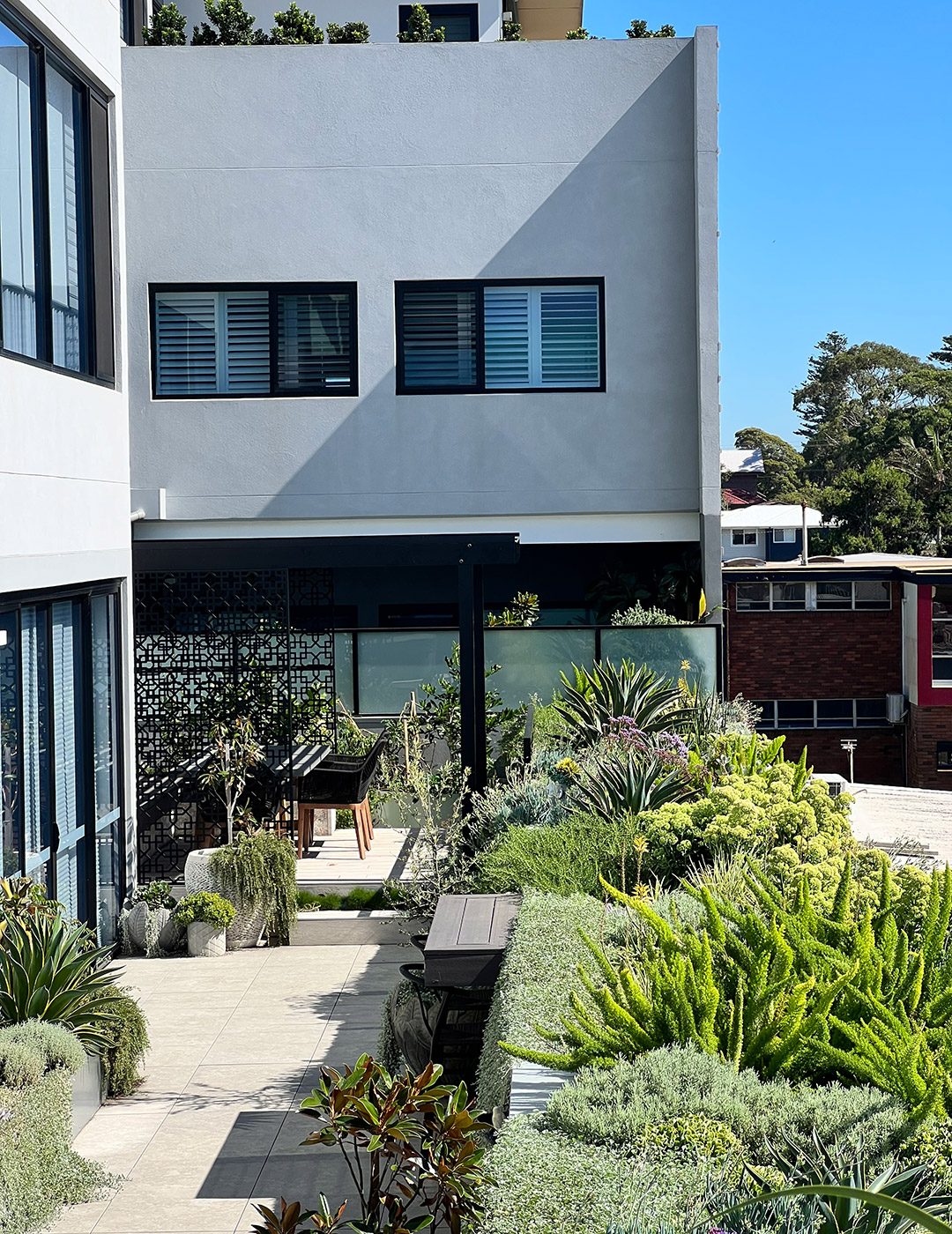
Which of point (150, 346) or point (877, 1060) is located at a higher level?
point (150, 346)

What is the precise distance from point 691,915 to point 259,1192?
2.44m

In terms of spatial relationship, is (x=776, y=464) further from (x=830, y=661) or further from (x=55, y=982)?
(x=55, y=982)

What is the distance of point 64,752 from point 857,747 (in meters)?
29.2

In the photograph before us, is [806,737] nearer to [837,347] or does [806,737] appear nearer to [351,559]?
[351,559]

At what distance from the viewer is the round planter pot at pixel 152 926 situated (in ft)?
33.4

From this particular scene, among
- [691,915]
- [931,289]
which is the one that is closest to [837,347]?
[931,289]

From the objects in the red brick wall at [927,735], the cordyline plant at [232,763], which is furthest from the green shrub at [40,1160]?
the red brick wall at [927,735]

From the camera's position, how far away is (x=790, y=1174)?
149 inches

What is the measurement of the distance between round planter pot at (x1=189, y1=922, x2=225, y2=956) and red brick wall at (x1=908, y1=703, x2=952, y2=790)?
2656 centimetres

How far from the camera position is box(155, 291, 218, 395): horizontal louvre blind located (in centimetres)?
1391

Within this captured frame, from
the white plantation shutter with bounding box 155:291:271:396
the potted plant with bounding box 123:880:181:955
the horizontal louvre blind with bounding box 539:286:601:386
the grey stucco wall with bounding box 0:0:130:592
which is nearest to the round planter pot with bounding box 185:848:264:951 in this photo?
the potted plant with bounding box 123:880:181:955

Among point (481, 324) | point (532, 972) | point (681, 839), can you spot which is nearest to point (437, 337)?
point (481, 324)

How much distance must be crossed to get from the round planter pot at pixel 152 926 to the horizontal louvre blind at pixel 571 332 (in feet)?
22.6

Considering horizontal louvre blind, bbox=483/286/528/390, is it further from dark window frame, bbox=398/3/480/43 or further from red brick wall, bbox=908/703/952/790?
red brick wall, bbox=908/703/952/790
